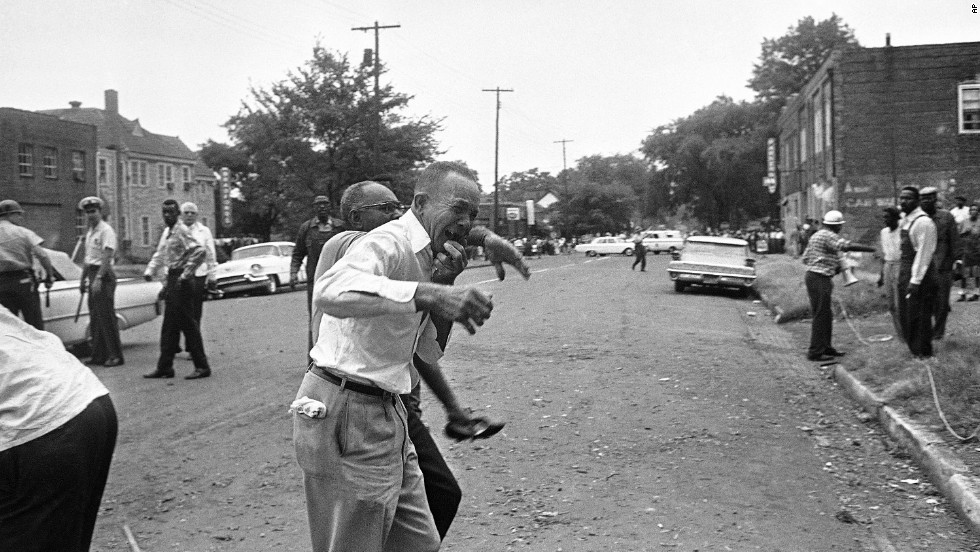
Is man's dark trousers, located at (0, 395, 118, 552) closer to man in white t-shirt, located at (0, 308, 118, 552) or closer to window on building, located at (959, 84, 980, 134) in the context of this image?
man in white t-shirt, located at (0, 308, 118, 552)

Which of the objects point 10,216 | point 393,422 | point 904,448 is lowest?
point 904,448

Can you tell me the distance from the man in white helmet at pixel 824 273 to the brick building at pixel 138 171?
139 feet

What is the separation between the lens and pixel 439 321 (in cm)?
350

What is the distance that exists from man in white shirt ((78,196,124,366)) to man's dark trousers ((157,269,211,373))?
1.01 metres

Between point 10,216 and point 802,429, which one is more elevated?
point 10,216

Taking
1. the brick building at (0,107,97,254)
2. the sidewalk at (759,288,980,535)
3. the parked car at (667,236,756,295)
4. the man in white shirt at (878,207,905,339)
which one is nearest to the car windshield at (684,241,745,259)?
the parked car at (667,236,756,295)

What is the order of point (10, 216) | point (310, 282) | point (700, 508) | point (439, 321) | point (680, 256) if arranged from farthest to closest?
point (680, 256) → point (10, 216) → point (310, 282) → point (700, 508) → point (439, 321)

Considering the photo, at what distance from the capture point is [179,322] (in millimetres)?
9328

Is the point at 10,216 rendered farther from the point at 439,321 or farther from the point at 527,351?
the point at 439,321

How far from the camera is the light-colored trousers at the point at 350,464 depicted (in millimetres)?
2824

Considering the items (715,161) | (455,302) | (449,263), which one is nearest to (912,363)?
(449,263)

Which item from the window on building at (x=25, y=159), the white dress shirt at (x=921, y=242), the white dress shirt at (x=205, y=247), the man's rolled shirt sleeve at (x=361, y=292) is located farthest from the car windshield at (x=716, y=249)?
the window on building at (x=25, y=159)

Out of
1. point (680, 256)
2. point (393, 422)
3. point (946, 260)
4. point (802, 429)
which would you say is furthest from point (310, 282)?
point (680, 256)

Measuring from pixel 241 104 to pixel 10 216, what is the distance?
99.4 feet
